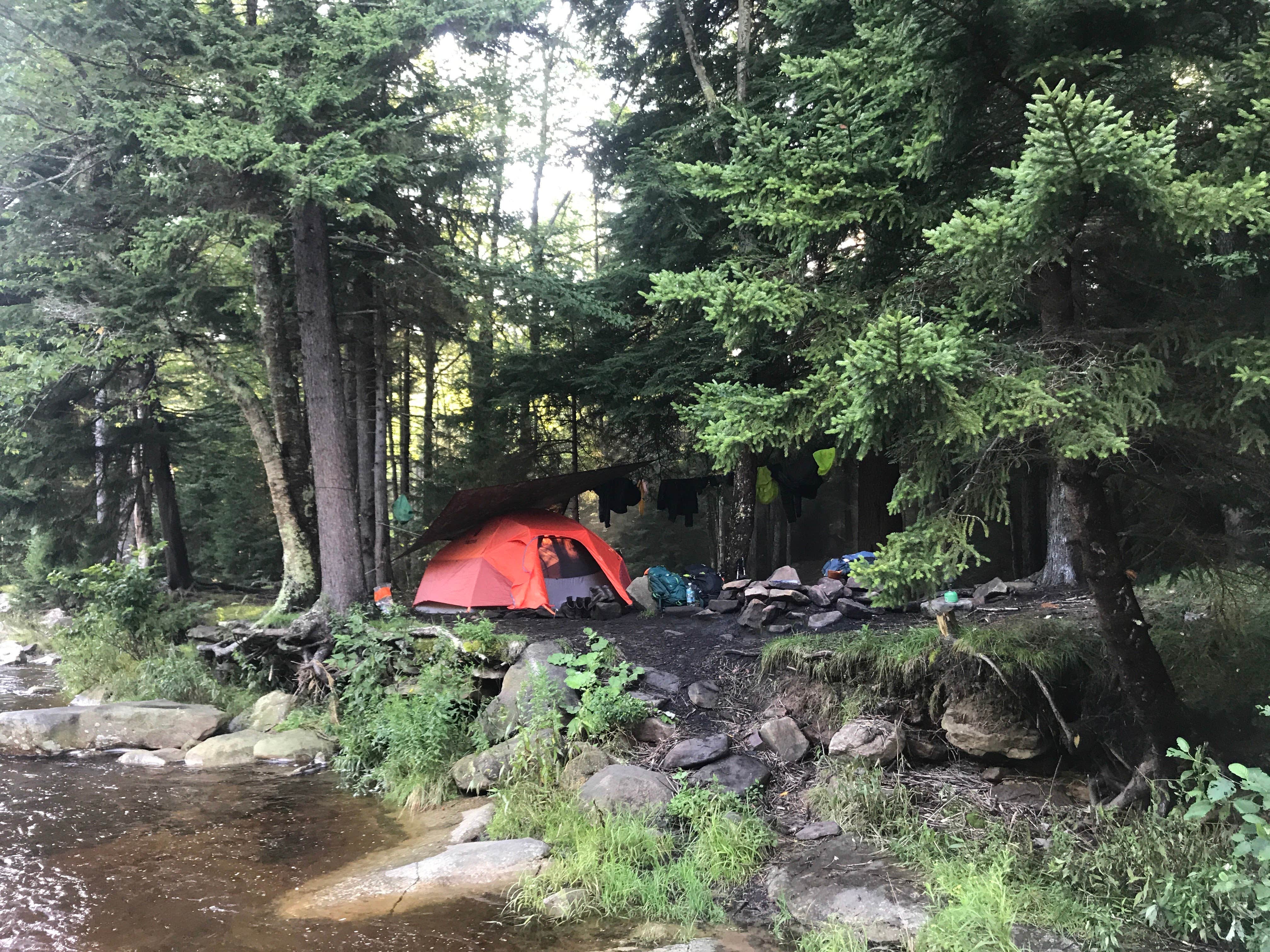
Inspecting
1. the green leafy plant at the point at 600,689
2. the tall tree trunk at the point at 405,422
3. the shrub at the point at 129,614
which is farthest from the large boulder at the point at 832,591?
the shrub at the point at 129,614

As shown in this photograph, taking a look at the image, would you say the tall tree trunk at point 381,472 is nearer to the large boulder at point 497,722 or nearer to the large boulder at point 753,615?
the large boulder at point 497,722

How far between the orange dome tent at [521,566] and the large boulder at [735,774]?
362 cm

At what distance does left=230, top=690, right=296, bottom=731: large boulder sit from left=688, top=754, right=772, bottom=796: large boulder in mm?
5121

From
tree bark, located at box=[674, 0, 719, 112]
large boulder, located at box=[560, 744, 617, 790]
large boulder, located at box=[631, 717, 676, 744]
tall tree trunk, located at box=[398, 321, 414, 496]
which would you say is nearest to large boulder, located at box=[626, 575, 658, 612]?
large boulder, located at box=[631, 717, 676, 744]

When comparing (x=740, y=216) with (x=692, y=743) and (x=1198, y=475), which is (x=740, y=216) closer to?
(x=1198, y=475)

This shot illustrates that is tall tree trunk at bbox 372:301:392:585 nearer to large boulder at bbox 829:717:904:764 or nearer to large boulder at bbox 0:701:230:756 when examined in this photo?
large boulder at bbox 0:701:230:756

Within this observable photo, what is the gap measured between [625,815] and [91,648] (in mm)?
8695

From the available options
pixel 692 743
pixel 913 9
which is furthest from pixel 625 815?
pixel 913 9

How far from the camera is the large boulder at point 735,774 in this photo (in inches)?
210

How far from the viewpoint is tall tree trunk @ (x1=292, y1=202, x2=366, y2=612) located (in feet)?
→ 29.7

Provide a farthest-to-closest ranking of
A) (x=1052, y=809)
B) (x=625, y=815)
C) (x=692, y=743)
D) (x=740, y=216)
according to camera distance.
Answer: (x=692, y=743), (x=625, y=815), (x=1052, y=809), (x=740, y=216)

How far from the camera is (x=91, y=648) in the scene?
10.1 metres

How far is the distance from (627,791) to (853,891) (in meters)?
1.62

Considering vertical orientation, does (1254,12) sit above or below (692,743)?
above
